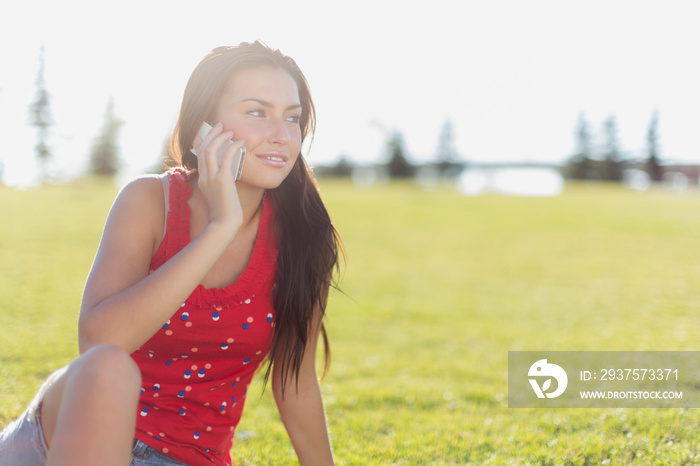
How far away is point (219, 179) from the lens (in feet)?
7.41

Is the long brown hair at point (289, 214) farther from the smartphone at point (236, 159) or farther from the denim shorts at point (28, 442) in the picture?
the denim shorts at point (28, 442)

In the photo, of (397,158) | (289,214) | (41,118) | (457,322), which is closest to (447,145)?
(397,158)

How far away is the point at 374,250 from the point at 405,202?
1722 cm

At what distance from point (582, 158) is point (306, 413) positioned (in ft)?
251

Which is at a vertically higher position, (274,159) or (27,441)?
(274,159)

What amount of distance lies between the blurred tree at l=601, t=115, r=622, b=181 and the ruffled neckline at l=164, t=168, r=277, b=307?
253 feet

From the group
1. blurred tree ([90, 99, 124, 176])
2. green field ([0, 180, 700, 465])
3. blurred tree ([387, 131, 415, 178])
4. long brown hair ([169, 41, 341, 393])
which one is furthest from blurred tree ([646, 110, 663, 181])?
long brown hair ([169, 41, 341, 393])

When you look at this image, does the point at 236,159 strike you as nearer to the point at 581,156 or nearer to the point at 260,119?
the point at 260,119

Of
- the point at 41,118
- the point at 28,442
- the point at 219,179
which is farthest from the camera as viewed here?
the point at 41,118

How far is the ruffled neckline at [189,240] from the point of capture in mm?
2396

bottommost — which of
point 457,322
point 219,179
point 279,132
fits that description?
point 457,322

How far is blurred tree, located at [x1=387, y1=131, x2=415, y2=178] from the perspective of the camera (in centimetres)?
7425

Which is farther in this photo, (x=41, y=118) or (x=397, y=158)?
(x=397, y=158)

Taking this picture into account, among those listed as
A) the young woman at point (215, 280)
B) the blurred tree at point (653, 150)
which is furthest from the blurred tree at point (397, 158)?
the young woman at point (215, 280)
